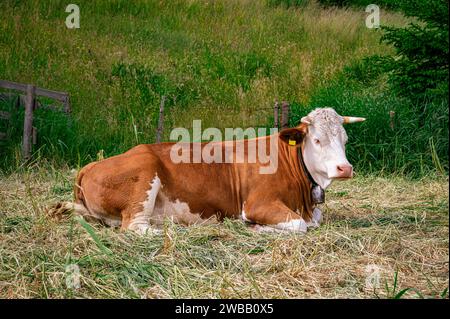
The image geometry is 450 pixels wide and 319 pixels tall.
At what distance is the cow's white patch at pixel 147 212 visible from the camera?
20.3 feet

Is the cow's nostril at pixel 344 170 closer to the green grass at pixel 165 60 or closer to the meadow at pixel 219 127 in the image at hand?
the meadow at pixel 219 127

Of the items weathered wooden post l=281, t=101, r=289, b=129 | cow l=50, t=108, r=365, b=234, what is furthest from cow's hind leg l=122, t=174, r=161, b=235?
weathered wooden post l=281, t=101, r=289, b=129

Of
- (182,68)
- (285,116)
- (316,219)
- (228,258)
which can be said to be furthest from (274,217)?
(182,68)

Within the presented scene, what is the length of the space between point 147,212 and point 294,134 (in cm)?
150

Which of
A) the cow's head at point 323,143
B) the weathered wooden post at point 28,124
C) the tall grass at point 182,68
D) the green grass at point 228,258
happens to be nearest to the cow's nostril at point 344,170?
the cow's head at point 323,143

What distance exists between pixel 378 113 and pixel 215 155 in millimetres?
3986

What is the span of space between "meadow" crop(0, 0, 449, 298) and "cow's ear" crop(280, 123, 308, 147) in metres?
0.78

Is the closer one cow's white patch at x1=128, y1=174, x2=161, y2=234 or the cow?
cow's white patch at x1=128, y1=174, x2=161, y2=234

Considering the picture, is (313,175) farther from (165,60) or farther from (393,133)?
(165,60)

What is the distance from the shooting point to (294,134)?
671 centimetres

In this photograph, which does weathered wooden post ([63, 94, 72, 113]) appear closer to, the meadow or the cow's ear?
the meadow

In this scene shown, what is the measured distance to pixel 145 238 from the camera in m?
5.76

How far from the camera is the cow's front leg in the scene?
6.29 m
